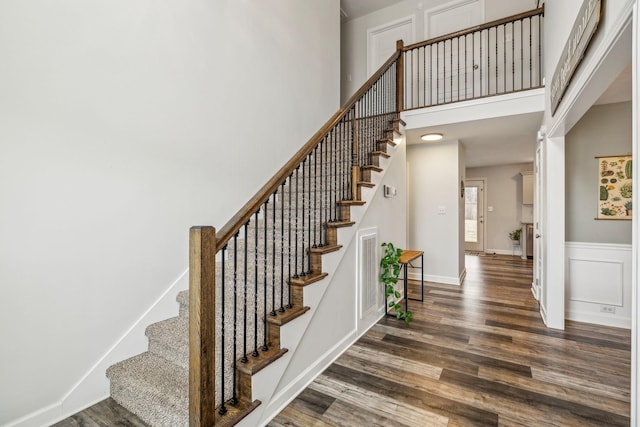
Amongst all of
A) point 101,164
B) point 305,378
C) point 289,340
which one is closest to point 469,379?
point 305,378

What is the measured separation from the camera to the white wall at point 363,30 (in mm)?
5293

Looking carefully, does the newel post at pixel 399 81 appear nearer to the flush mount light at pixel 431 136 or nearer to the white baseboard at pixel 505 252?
the flush mount light at pixel 431 136

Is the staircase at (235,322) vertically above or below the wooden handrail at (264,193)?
below

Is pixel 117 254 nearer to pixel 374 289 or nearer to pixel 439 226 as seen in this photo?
pixel 374 289

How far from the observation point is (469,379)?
2.31 meters

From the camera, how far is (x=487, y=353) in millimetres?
2715

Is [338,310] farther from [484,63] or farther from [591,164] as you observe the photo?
[484,63]

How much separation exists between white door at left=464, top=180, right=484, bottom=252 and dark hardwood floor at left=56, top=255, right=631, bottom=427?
534cm

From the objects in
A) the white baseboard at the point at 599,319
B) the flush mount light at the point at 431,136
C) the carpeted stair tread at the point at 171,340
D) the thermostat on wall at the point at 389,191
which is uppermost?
the flush mount light at the point at 431,136

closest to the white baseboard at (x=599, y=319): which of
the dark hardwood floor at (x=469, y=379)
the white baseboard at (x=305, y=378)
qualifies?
the dark hardwood floor at (x=469, y=379)

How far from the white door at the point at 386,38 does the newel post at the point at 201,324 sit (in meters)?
5.59

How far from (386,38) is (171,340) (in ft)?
19.8

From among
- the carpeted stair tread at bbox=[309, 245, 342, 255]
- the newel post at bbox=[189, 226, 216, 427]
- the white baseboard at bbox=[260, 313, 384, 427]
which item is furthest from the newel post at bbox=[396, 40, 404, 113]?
the newel post at bbox=[189, 226, 216, 427]

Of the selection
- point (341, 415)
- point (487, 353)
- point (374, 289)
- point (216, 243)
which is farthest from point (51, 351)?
point (487, 353)
